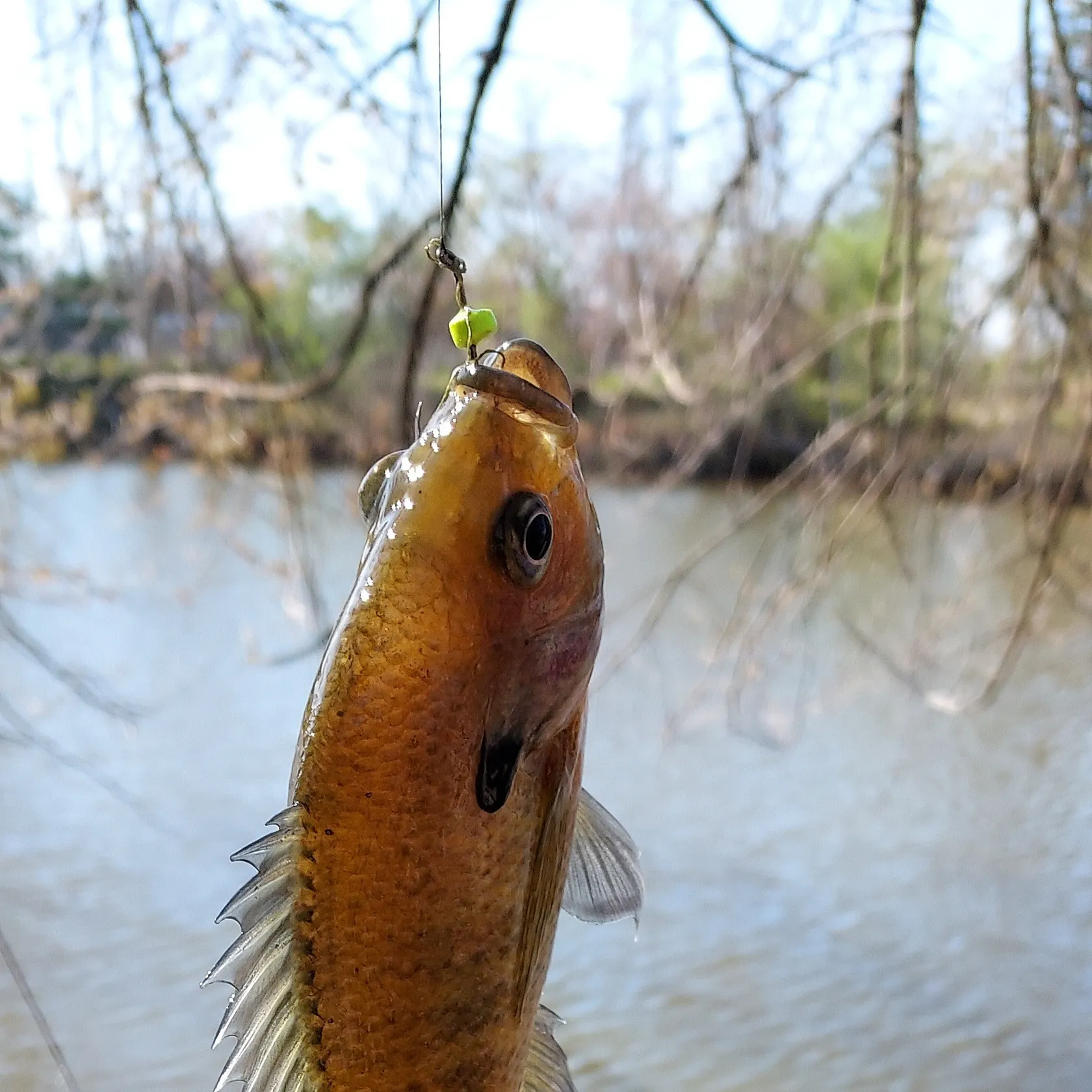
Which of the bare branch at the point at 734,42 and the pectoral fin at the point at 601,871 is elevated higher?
the bare branch at the point at 734,42

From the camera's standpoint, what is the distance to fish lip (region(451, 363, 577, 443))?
0.66 meters

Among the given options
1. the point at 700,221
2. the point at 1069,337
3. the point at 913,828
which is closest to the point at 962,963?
the point at 913,828

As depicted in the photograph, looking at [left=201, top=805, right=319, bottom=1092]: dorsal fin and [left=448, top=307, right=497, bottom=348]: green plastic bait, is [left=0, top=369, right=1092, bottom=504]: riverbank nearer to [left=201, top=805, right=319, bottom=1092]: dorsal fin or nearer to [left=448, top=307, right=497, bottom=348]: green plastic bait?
[left=448, top=307, right=497, bottom=348]: green plastic bait

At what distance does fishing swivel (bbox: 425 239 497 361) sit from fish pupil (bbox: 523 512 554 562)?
0.16 meters

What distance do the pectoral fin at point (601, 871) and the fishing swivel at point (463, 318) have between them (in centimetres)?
35

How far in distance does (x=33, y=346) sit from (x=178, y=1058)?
2.09 metres

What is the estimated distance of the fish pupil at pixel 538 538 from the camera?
2.18 ft

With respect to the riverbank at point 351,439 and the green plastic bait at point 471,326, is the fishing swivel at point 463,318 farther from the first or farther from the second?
the riverbank at point 351,439

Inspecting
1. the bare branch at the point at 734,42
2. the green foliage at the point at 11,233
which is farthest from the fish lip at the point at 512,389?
the green foliage at the point at 11,233

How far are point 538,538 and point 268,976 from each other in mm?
329

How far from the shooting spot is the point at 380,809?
2.15 ft

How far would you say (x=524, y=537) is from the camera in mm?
663

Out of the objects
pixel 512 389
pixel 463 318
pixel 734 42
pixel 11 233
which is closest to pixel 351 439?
pixel 11 233

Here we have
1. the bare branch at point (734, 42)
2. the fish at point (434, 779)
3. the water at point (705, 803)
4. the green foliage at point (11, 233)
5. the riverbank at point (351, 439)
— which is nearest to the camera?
the fish at point (434, 779)
